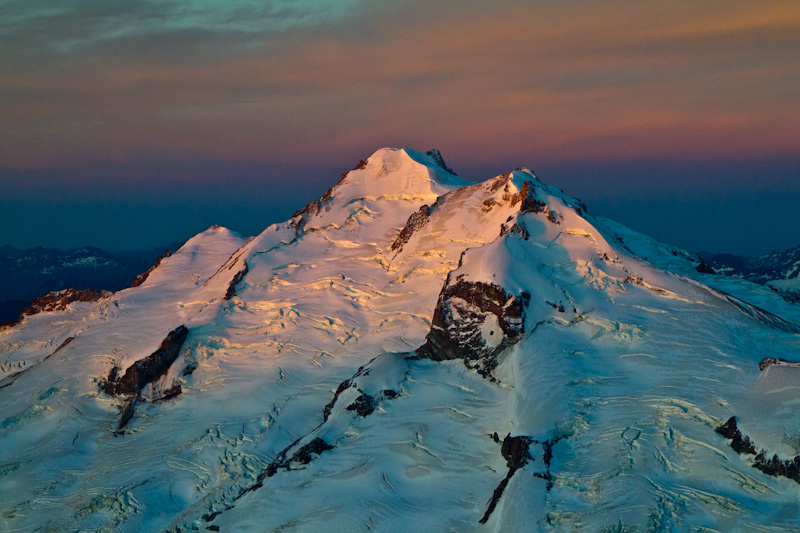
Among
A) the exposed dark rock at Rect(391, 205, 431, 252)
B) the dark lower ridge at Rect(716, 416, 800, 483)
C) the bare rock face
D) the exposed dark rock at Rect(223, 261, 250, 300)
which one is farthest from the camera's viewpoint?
the exposed dark rock at Rect(391, 205, 431, 252)

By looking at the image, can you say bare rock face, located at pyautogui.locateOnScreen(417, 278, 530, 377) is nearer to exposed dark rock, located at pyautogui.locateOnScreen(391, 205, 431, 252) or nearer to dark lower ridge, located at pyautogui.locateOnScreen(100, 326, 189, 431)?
exposed dark rock, located at pyautogui.locateOnScreen(391, 205, 431, 252)

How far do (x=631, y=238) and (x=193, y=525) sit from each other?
7211 centimetres

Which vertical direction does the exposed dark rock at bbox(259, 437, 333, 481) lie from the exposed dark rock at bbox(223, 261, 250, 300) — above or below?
below

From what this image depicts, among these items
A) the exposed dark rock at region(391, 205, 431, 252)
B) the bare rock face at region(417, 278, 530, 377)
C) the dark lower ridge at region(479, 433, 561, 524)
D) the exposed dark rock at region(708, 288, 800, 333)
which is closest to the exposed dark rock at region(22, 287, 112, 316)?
the exposed dark rock at region(391, 205, 431, 252)

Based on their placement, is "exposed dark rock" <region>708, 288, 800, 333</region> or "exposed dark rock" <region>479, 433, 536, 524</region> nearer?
"exposed dark rock" <region>479, 433, 536, 524</region>

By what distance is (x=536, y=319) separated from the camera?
59.2m

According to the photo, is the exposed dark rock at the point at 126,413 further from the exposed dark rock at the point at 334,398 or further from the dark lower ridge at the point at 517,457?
the dark lower ridge at the point at 517,457

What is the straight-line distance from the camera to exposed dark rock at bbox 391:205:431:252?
8369cm

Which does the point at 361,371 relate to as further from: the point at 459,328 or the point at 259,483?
the point at 259,483

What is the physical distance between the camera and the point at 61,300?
100 meters

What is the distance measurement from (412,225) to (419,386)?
3177cm

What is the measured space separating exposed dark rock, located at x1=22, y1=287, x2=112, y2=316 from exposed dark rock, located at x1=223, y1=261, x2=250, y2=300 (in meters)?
28.1

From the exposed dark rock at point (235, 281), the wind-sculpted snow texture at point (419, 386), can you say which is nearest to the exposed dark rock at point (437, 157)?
the wind-sculpted snow texture at point (419, 386)

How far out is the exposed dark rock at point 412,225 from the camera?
83.7 meters
